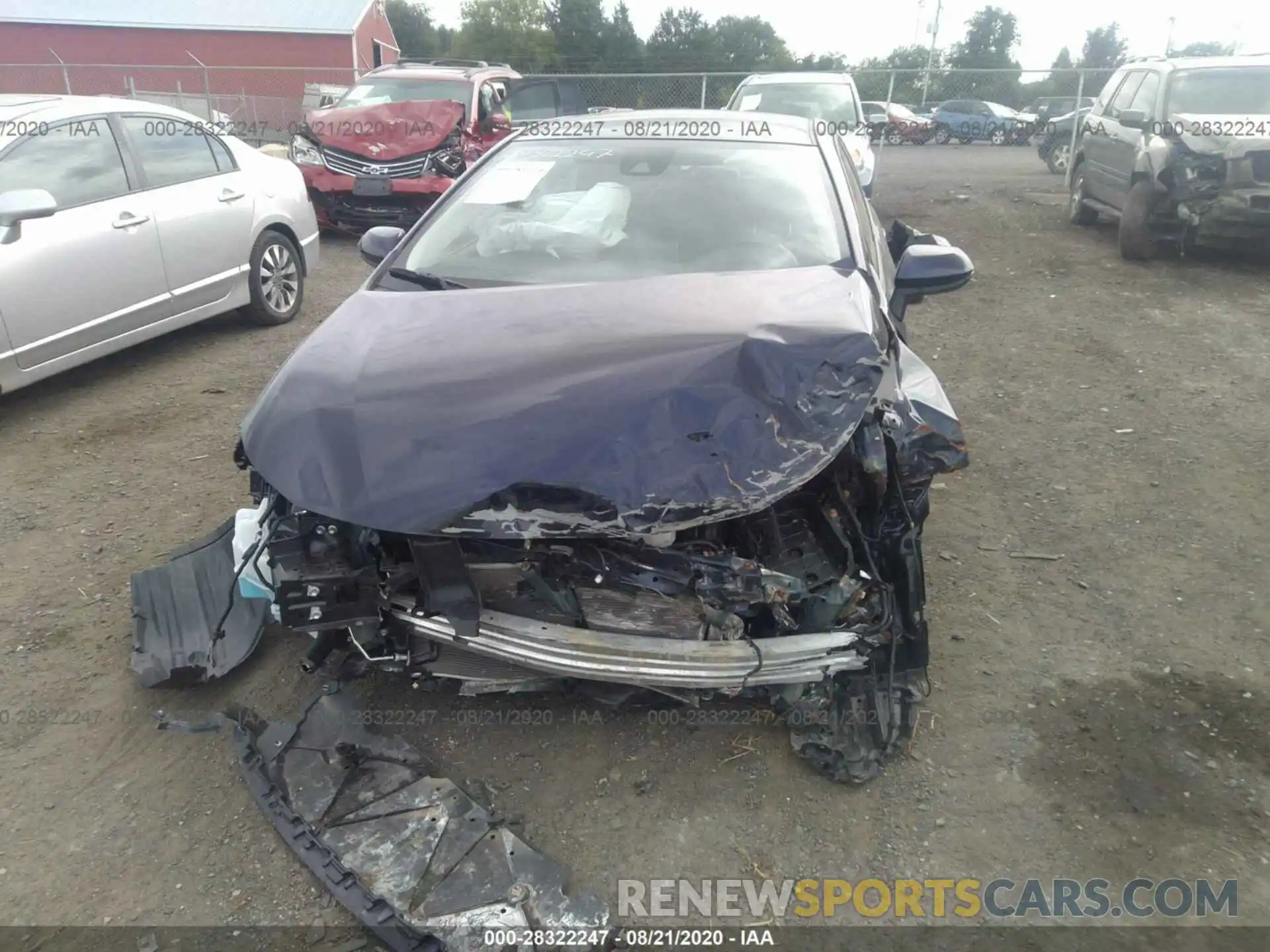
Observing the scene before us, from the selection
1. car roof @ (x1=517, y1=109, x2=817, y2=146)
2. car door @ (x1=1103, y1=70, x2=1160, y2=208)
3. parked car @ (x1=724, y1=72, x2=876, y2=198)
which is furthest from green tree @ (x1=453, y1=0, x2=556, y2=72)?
car roof @ (x1=517, y1=109, x2=817, y2=146)

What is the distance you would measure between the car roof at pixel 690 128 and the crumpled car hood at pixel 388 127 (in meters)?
5.34

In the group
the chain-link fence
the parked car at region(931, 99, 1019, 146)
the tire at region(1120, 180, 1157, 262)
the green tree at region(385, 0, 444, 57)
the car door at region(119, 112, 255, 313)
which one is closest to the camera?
the car door at region(119, 112, 255, 313)

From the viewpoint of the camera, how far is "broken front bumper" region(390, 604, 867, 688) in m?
2.44

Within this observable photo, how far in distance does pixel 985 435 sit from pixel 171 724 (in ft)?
13.7

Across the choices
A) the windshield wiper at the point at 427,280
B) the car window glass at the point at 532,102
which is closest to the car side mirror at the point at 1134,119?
the car window glass at the point at 532,102

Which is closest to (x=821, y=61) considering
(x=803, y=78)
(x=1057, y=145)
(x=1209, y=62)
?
(x=1057, y=145)

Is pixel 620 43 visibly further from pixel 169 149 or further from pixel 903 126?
pixel 169 149

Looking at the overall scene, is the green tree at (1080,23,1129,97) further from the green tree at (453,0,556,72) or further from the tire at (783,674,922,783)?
the tire at (783,674,922,783)

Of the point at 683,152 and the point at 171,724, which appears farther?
the point at 683,152

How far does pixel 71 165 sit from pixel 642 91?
1597cm

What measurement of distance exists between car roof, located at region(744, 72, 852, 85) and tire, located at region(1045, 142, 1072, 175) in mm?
5516

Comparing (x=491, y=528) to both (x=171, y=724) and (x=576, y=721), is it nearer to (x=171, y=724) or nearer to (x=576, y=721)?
(x=576, y=721)

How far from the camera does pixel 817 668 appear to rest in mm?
2547

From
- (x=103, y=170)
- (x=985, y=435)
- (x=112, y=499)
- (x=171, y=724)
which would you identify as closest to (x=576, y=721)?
(x=171, y=724)
